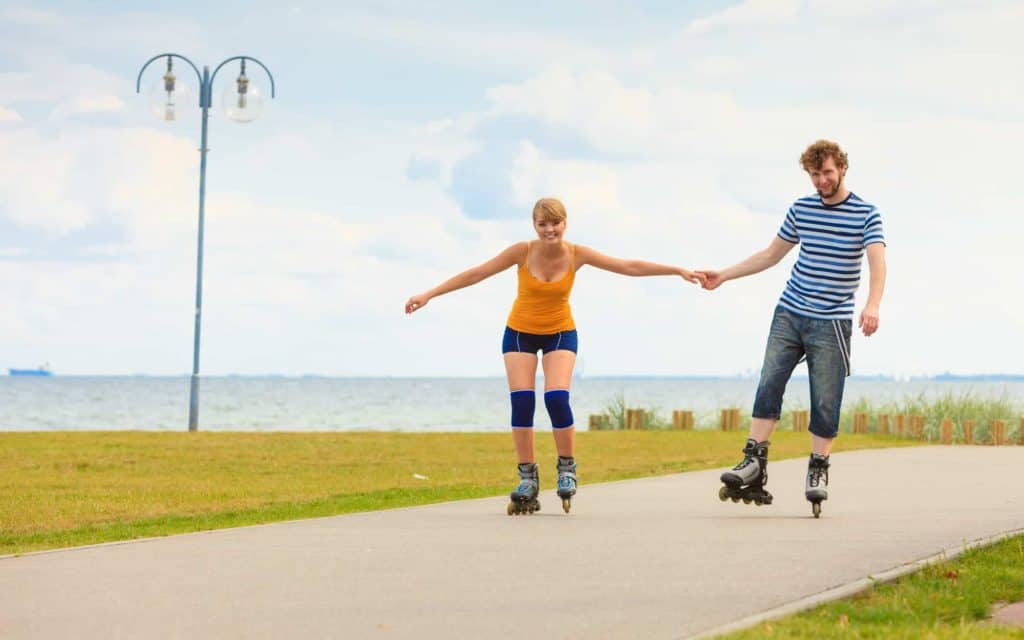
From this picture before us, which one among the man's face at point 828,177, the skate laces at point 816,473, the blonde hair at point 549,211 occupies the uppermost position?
the man's face at point 828,177

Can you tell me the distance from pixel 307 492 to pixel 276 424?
49.5 metres

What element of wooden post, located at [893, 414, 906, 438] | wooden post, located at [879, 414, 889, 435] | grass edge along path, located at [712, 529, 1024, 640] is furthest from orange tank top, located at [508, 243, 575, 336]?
wooden post, located at [879, 414, 889, 435]

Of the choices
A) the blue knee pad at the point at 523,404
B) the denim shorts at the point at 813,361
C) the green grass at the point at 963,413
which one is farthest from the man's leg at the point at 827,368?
the green grass at the point at 963,413

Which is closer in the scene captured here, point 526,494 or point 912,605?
point 912,605

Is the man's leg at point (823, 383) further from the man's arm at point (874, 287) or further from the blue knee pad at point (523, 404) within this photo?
the blue knee pad at point (523, 404)

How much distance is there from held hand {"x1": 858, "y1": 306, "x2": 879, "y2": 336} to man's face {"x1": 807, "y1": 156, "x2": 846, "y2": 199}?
2.69 ft

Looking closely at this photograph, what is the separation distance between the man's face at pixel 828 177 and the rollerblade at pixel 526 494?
2.55 meters

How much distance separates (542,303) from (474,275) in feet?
1.77

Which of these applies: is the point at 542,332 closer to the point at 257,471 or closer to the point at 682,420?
the point at 257,471

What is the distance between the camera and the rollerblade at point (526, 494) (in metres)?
9.28

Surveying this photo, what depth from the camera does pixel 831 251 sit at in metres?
8.89

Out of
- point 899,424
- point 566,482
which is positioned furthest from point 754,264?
point 899,424

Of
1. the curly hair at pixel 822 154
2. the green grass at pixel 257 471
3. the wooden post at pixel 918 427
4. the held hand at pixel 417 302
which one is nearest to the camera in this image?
the curly hair at pixel 822 154

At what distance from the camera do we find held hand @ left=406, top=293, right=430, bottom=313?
31.1 feet
